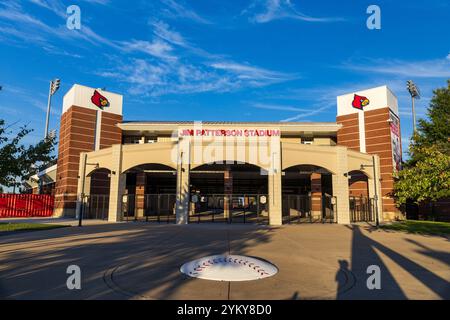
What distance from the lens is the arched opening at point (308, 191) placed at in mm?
33375

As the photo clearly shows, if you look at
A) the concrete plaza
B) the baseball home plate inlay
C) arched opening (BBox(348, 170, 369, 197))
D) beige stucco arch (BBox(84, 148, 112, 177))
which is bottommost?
the concrete plaza

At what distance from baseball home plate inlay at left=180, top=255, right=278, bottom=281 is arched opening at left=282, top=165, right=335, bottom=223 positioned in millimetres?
22892

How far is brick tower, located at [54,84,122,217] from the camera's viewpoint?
3378 centimetres

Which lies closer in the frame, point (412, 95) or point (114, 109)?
point (114, 109)

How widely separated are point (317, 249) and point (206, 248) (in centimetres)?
477

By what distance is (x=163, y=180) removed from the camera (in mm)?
40156

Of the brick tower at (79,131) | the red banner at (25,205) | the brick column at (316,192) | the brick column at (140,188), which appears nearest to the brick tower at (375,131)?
the brick column at (316,192)

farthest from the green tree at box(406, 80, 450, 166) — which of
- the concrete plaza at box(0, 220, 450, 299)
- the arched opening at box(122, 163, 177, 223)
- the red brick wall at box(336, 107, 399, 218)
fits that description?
the arched opening at box(122, 163, 177, 223)

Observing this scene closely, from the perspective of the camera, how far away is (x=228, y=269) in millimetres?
8445

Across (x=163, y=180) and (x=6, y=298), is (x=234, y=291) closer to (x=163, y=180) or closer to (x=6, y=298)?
(x=6, y=298)

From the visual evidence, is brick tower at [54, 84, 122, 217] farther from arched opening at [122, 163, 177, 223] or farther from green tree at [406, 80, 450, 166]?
green tree at [406, 80, 450, 166]

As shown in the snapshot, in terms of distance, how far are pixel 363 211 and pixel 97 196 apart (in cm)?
2798
